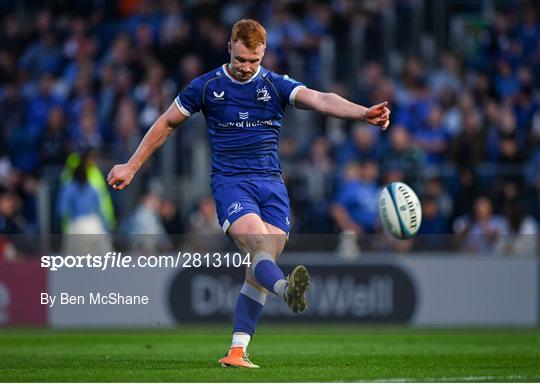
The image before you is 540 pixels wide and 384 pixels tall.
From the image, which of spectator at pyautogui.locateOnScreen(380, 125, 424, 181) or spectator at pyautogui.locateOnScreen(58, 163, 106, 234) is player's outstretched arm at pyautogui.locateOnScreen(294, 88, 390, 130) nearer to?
spectator at pyautogui.locateOnScreen(58, 163, 106, 234)

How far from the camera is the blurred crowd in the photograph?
19438mm

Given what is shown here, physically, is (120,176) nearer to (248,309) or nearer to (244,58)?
(244,58)

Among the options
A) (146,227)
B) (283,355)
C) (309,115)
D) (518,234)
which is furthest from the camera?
(309,115)

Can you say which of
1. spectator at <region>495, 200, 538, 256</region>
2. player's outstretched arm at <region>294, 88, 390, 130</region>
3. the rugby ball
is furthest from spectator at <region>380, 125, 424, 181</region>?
player's outstretched arm at <region>294, 88, 390, 130</region>

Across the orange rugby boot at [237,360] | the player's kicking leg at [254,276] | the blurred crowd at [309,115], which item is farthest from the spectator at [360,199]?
the orange rugby boot at [237,360]

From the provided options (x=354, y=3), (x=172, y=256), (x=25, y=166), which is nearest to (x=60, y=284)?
(x=172, y=256)

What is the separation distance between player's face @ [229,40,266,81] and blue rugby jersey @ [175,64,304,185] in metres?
0.15

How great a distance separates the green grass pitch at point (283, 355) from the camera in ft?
32.2

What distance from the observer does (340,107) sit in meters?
10.1

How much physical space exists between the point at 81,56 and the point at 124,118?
121 inches

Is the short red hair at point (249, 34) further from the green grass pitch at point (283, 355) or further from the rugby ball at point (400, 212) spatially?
the green grass pitch at point (283, 355)

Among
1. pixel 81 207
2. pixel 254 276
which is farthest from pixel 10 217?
pixel 254 276

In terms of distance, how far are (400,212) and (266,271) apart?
172 cm

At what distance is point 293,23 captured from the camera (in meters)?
23.9
